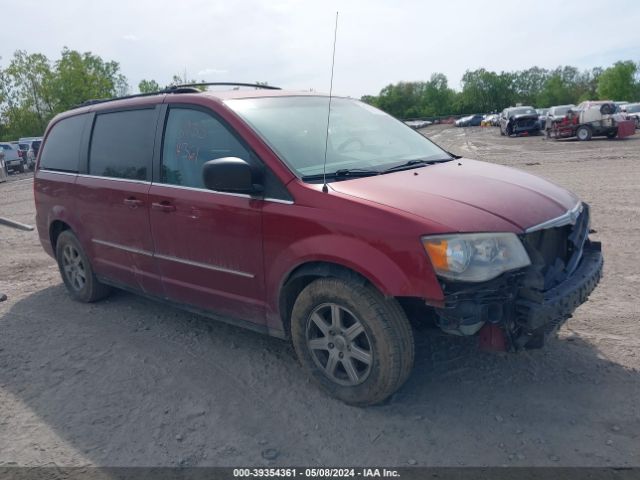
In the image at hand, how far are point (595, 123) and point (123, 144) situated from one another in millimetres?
25389

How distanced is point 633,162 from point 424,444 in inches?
579

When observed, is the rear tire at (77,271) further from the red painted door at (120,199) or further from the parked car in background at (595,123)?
the parked car in background at (595,123)

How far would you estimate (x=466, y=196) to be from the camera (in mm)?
3221

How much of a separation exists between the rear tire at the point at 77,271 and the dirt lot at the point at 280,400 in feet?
1.23

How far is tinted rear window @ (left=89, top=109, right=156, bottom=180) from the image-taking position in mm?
4402

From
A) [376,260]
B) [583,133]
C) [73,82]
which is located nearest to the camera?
[376,260]

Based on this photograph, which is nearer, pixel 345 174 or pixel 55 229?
pixel 345 174

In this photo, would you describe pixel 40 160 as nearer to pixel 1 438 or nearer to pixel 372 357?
pixel 1 438

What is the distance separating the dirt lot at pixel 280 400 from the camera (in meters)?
2.93

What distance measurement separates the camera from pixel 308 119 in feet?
13.3

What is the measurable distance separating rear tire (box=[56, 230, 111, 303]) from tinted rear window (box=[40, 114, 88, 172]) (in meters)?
0.68

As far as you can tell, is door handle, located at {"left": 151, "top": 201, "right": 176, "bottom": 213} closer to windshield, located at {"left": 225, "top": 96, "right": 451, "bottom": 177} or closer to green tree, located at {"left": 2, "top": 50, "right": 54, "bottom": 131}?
windshield, located at {"left": 225, "top": 96, "right": 451, "bottom": 177}

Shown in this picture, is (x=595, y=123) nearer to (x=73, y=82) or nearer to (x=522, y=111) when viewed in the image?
(x=522, y=111)

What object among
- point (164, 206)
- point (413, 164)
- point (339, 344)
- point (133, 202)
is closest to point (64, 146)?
point (133, 202)
